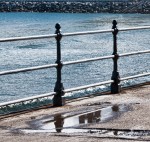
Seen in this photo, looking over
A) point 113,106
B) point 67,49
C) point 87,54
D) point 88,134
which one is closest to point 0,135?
point 88,134

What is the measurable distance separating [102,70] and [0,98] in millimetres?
12179

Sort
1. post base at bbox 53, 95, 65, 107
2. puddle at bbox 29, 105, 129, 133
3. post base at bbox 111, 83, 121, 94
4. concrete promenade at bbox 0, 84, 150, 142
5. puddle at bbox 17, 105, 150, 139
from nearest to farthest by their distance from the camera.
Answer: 1. concrete promenade at bbox 0, 84, 150, 142
2. puddle at bbox 17, 105, 150, 139
3. puddle at bbox 29, 105, 129, 133
4. post base at bbox 53, 95, 65, 107
5. post base at bbox 111, 83, 121, 94

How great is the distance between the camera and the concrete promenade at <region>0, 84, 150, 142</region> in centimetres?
811

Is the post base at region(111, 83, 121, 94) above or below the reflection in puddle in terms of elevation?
below

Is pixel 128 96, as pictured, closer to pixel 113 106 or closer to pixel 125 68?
pixel 113 106

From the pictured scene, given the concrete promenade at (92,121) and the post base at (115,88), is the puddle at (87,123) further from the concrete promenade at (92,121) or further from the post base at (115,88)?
the post base at (115,88)

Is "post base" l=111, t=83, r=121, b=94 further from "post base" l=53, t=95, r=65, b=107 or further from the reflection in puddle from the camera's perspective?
the reflection in puddle

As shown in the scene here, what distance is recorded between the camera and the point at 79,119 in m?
9.33

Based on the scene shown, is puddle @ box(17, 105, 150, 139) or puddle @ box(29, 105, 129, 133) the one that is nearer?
puddle @ box(17, 105, 150, 139)

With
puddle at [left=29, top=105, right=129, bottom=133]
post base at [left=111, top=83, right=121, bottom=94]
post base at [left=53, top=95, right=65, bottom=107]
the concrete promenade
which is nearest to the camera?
the concrete promenade

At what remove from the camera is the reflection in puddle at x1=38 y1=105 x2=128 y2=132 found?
886 cm

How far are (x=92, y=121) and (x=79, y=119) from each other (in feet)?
0.82

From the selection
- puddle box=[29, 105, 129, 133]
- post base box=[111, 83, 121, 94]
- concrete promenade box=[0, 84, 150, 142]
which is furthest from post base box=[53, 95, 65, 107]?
post base box=[111, 83, 121, 94]

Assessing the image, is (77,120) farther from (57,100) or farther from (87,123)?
(57,100)
